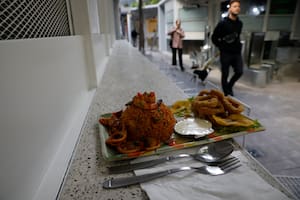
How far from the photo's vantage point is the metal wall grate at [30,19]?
0.33m

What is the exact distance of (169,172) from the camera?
1.17 ft

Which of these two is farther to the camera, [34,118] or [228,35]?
[228,35]

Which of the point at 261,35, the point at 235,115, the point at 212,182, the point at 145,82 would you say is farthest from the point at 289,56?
the point at 212,182

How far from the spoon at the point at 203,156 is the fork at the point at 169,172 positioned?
16mm

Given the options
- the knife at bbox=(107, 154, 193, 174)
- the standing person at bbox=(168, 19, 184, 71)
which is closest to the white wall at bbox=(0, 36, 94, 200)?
the knife at bbox=(107, 154, 193, 174)

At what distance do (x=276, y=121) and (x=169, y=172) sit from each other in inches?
76.5

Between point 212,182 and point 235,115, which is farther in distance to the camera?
point 235,115

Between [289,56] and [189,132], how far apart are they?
4.16 meters

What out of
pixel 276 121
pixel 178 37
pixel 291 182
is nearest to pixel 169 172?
pixel 291 182

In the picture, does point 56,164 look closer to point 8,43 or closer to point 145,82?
point 8,43

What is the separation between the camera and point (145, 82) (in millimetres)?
1023

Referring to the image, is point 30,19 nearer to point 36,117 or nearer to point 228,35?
point 36,117

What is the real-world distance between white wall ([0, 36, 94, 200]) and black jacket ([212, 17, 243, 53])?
6.50ft

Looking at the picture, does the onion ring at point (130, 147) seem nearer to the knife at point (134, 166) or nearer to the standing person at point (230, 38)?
the knife at point (134, 166)
